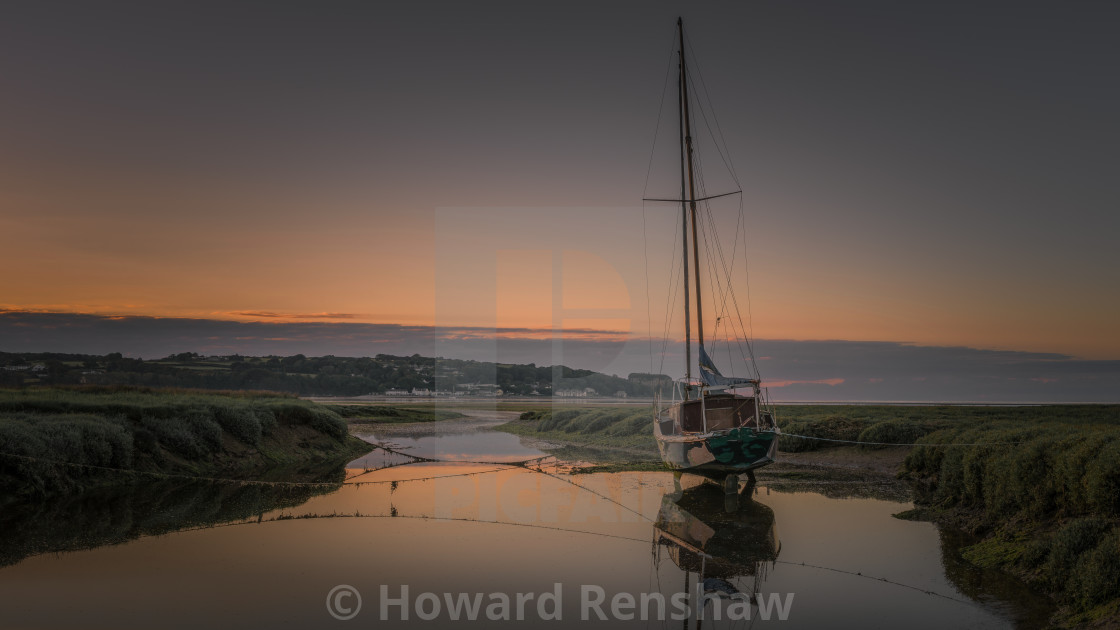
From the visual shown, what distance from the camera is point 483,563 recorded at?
43.9 ft

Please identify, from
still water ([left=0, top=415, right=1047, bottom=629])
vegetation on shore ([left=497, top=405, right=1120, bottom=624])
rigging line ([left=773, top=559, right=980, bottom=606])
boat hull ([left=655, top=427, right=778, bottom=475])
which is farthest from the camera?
boat hull ([left=655, top=427, right=778, bottom=475])

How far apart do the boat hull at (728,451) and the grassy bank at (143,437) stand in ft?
50.4

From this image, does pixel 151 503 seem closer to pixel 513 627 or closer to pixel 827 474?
pixel 513 627

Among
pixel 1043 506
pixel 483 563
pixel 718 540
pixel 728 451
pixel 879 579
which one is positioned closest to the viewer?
pixel 879 579

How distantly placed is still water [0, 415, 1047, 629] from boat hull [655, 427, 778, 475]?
972mm

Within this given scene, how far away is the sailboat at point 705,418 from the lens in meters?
20.8

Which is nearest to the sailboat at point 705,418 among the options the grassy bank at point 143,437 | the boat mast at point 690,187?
the boat mast at point 690,187

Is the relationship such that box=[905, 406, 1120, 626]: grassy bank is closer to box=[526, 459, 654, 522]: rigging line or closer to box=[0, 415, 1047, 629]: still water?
box=[0, 415, 1047, 629]: still water

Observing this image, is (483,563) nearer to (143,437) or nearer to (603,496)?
(603,496)

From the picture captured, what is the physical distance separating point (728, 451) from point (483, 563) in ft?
31.8

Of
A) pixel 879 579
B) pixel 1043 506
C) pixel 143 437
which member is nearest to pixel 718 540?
pixel 879 579

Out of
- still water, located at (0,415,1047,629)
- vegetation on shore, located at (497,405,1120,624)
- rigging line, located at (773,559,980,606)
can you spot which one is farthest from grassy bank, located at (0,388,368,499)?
vegetation on shore, located at (497,405,1120,624)

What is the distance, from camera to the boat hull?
20516 millimetres

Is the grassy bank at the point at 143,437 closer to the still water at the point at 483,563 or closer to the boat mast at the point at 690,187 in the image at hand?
→ the still water at the point at 483,563
